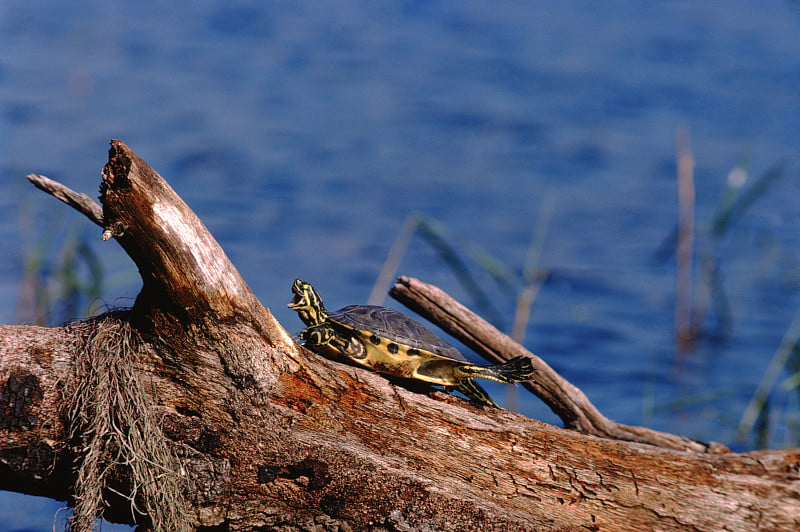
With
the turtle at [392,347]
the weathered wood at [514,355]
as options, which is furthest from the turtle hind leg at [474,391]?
the weathered wood at [514,355]

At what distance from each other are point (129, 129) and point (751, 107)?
350 inches

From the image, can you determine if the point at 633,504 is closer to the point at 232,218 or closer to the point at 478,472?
the point at 478,472

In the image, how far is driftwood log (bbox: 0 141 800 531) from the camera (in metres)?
3.02

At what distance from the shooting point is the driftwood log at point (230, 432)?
3.02 metres

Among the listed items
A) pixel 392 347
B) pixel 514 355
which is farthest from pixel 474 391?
pixel 514 355

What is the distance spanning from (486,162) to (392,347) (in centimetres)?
991

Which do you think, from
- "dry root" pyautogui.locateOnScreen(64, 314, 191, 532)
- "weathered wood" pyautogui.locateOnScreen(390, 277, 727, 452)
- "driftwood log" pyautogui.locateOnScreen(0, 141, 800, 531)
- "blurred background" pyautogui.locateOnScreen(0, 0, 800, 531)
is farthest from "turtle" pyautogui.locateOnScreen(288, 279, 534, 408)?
"blurred background" pyautogui.locateOnScreen(0, 0, 800, 531)

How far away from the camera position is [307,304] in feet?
Result: 11.2

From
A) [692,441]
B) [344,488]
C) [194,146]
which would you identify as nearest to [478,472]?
[344,488]

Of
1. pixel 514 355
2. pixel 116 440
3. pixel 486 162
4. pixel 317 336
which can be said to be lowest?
pixel 116 440

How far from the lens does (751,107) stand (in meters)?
13.6

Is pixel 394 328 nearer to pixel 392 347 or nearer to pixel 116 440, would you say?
pixel 392 347

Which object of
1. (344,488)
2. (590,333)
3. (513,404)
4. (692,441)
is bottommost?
(344,488)

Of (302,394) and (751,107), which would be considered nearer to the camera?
(302,394)
